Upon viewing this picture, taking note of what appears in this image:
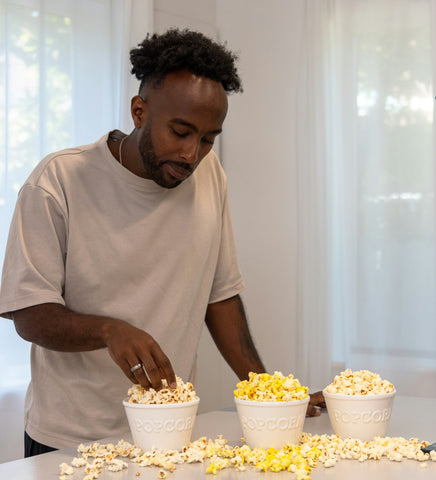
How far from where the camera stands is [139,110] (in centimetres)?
151

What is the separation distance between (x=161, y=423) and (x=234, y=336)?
24.8 inches

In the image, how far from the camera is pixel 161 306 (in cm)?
155

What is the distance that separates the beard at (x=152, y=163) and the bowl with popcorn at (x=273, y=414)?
0.54 meters

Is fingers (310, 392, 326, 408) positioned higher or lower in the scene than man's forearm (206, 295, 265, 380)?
lower

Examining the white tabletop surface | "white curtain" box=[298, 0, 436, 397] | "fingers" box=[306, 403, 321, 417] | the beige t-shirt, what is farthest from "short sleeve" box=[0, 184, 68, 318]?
"white curtain" box=[298, 0, 436, 397]

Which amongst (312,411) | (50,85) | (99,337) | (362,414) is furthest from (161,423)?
(50,85)

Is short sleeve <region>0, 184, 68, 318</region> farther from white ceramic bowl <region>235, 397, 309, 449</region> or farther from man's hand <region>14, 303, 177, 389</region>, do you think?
white ceramic bowl <region>235, 397, 309, 449</region>

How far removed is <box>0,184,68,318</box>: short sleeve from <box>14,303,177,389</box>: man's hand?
0.09 feet

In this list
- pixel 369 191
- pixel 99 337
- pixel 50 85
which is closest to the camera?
pixel 99 337

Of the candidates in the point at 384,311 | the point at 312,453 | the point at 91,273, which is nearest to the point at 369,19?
the point at 384,311

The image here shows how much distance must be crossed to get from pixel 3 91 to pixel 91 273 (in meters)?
1.55

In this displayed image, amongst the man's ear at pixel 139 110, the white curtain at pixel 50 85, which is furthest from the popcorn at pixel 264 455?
the white curtain at pixel 50 85

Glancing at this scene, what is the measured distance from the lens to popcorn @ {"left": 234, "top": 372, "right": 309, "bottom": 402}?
108 cm

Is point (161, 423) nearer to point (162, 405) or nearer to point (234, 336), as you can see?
point (162, 405)
